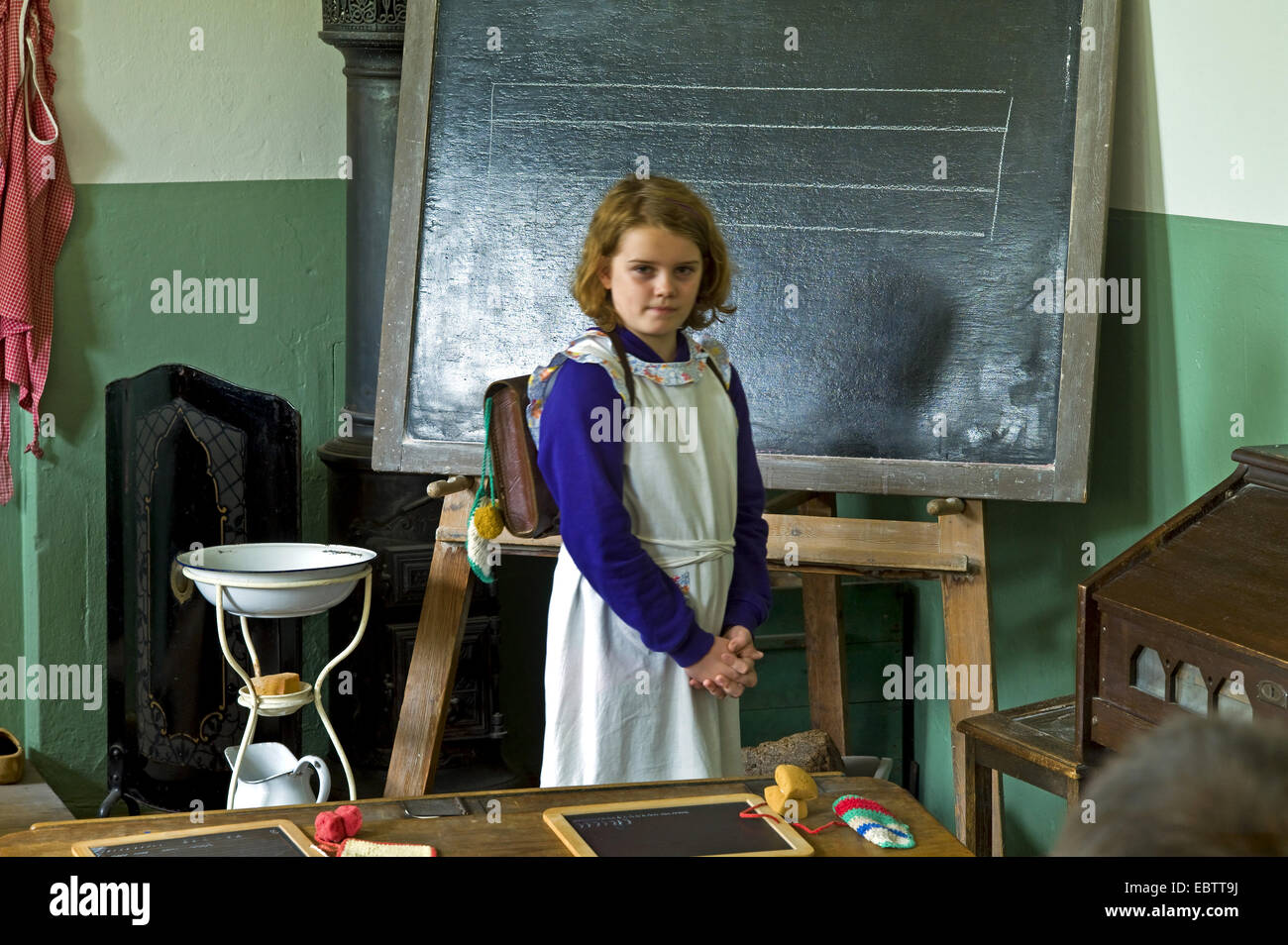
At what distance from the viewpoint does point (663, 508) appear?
227 centimetres

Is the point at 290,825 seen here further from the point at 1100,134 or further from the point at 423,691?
the point at 1100,134

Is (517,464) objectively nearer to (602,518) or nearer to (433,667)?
(602,518)

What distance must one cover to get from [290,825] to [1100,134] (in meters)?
2.07

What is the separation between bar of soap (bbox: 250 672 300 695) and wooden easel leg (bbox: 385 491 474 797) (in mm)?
286

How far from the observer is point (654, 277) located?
2242mm

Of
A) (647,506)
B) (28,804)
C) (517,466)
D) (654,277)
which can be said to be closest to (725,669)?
(647,506)

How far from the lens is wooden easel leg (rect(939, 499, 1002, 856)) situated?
9.28 ft

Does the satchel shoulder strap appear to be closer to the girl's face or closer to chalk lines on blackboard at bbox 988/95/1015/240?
the girl's face

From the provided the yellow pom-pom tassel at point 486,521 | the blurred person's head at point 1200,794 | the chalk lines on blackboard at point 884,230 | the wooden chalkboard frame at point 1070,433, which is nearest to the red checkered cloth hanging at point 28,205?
the wooden chalkboard frame at point 1070,433

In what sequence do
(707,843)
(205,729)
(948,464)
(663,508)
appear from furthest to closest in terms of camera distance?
(205,729)
(948,464)
(663,508)
(707,843)

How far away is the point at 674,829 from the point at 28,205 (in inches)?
109

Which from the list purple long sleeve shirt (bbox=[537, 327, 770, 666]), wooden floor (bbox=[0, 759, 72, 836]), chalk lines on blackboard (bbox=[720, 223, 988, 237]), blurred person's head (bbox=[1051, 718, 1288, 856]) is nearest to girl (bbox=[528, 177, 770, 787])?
purple long sleeve shirt (bbox=[537, 327, 770, 666])
